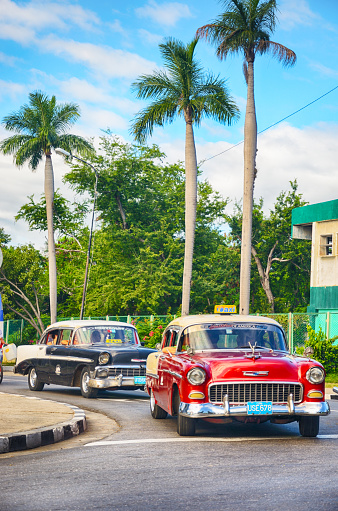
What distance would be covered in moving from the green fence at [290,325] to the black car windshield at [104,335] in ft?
34.8

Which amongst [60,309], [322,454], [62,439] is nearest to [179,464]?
[322,454]

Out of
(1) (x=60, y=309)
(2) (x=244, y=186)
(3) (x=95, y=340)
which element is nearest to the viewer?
(3) (x=95, y=340)

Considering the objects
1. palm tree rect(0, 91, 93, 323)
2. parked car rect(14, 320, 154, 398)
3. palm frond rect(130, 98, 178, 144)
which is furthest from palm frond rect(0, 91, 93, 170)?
parked car rect(14, 320, 154, 398)

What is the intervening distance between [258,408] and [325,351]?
55.2ft

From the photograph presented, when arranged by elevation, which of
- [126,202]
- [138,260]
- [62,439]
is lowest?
[62,439]

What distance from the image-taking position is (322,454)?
856 cm

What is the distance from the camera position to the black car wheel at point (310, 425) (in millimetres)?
10070

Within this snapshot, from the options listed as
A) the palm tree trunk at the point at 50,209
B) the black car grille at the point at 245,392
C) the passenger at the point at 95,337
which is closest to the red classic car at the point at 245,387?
the black car grille at the point at 245,392

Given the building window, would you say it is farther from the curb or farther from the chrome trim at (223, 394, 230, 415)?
the chrome trim at (223, 394, 230, 415)

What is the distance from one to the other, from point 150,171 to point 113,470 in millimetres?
45135

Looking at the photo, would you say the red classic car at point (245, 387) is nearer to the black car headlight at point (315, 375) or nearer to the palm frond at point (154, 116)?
the black car headlight at point (315, 375)

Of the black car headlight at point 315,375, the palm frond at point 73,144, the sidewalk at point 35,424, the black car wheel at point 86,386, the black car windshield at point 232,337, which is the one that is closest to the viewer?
the sidewalk at point 35,424

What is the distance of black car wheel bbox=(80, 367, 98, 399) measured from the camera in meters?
16.9

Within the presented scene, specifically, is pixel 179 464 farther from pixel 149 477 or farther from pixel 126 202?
pixel 126 202
